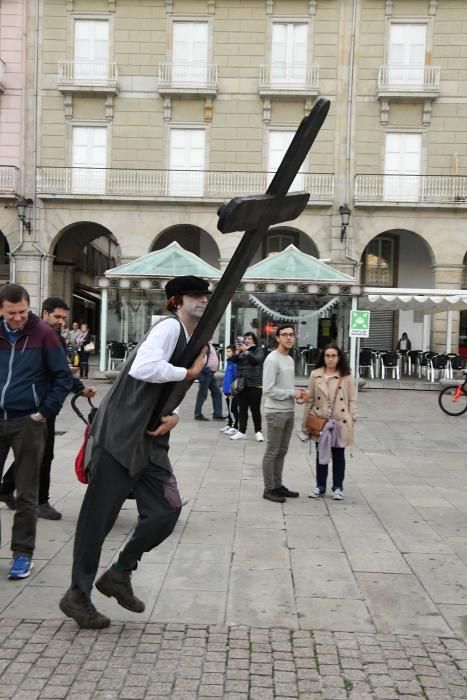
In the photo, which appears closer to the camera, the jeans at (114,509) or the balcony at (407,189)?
the jeans at (114,509)

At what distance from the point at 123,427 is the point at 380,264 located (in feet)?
78.9

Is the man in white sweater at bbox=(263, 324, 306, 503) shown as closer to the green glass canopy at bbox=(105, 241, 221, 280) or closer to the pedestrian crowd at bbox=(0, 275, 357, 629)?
the pedestrian crowd at bbox=(0, 275, 357, 629)

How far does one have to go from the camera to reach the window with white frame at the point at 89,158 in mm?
23688

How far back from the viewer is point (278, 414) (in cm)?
676

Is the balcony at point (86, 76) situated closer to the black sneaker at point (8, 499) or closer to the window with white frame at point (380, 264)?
the window with white frame at point (380, 264)

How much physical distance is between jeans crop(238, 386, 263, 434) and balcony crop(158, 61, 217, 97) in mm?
16122

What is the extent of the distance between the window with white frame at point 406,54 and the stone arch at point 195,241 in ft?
28.6

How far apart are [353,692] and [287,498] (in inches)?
145

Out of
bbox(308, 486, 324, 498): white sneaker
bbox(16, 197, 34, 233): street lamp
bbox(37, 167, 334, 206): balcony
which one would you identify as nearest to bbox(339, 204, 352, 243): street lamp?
bbox(37, 167, 334, 206): balcony

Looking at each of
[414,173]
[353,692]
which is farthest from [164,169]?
[353,692]

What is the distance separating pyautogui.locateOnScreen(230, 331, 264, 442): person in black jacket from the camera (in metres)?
9.94

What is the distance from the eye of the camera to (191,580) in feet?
14.4

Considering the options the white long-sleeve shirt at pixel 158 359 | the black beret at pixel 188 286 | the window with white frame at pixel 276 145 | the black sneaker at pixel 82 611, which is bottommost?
the black sneaker at pixel 82 611

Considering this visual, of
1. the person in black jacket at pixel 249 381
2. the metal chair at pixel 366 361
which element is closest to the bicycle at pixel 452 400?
the person in black jacket at pixel 249 381
